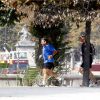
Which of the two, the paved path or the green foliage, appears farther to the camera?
the green foliage

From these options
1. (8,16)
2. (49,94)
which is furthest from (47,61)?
(8,16)

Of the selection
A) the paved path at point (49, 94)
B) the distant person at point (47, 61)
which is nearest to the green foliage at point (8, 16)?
the distant person at point (47, 61)

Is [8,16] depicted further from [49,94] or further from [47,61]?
[49,94]

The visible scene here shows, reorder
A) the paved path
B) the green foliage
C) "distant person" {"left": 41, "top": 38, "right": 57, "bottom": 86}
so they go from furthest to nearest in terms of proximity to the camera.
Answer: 1. the green foliage
2. "distant person" {"left": 41, "top": 38, "right": 57, "bottom": 86}
3. the paved path

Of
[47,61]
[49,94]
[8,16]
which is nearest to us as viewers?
[49,94]

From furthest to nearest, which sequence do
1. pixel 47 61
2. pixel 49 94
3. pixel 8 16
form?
pixel 8 16 → pixel 47 61 → pixel 49 94

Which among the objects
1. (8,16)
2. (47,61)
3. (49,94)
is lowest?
(49,94)

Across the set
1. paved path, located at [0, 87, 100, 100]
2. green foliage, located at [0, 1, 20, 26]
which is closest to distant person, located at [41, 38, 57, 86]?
paved path, located at [0, 87, 100, 100]

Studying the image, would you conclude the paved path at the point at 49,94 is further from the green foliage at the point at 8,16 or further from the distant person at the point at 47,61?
the green foliage at the point at 8,16

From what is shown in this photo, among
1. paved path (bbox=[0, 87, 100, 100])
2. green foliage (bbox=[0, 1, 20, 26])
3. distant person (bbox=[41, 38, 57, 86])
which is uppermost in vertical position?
green foliage (bbox=[0, 1, 20, 26])

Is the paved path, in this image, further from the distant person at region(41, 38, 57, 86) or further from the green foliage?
the green foliage

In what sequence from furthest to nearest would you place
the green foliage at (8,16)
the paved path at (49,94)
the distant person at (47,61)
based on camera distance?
1. the green foliage at (8,16)
2. the distant person at (47,61)
3. the paved path at (49,94)

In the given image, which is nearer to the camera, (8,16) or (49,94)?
(49,94)

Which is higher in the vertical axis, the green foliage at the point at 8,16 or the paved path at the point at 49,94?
the green foliage at the point at 8,16
